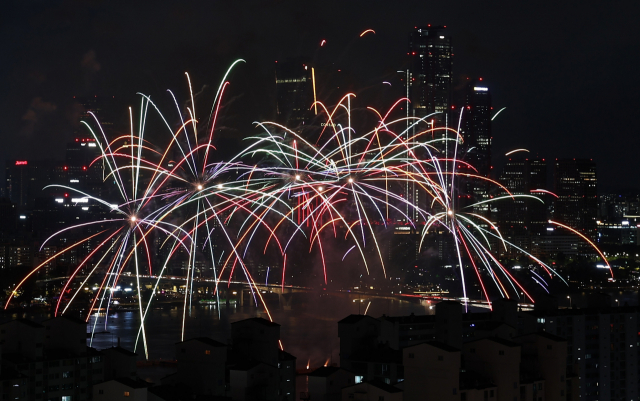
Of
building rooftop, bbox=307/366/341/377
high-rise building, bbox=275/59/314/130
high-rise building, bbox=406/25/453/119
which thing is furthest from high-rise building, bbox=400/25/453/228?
building rooftop, bbox=307/366/341/377

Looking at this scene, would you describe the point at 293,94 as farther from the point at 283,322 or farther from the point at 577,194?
the point at 577,194

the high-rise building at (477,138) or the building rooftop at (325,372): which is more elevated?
the high-rise building at (477,138)

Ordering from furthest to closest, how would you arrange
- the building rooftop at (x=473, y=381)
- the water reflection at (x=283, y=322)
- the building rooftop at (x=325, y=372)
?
the water reflection at (x=283, y=322) → the building rooftop at (x=325, y=372) → the building rooftop at (x=473, y=381)

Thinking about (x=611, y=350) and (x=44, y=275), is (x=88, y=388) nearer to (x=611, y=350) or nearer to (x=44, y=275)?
(x=611, y=350)

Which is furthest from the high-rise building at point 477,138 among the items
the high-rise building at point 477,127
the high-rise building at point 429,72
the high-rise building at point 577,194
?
the high-rise building at point 577,194

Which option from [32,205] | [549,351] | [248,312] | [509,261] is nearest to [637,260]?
[509,261]

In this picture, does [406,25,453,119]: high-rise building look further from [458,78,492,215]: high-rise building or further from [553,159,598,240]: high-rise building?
[553,159,598,240]: high-rise building

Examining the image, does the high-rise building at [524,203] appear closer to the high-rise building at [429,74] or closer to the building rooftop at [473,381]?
the high-rise building at [429,74]
